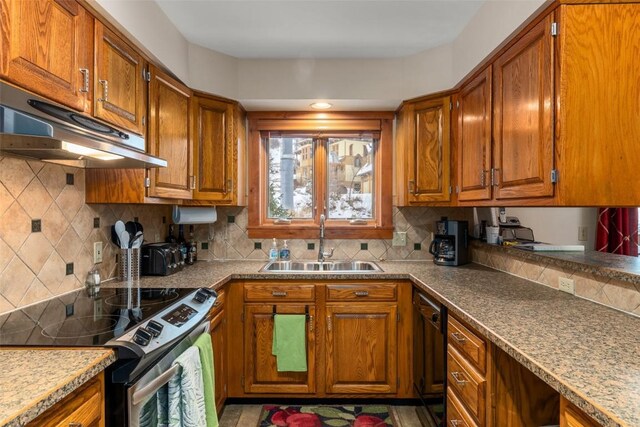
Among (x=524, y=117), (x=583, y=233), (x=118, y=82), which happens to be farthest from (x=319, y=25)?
(x=583, y=233)

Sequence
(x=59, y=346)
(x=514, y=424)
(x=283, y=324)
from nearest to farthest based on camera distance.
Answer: (x=59, y=346) → (x=514, y=424) → (x=283, y=324)

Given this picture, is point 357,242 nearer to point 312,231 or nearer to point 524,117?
point 312,231

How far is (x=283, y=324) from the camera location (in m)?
2.43

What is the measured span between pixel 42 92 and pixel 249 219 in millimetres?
1918

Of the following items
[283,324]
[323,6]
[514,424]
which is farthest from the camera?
[283,324]

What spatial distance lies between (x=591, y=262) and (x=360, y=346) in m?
1.40

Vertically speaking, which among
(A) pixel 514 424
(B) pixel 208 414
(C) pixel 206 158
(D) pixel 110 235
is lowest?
(B) pixel 208 414

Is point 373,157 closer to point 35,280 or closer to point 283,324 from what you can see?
point 283,324

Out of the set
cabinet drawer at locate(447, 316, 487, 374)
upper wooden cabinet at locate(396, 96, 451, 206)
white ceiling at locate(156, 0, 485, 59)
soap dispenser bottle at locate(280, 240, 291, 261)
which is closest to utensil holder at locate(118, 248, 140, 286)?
soap dispenser bottle at locate(280, 240, 291, 261)

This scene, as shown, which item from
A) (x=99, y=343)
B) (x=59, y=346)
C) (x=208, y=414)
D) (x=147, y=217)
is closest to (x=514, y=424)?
(x=208, y=414)

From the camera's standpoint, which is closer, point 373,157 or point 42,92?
point 42,92

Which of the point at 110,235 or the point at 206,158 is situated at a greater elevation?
the point at 206,158

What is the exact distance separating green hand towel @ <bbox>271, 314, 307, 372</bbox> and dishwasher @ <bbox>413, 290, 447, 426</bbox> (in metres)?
0.73

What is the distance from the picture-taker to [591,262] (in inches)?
66.7
